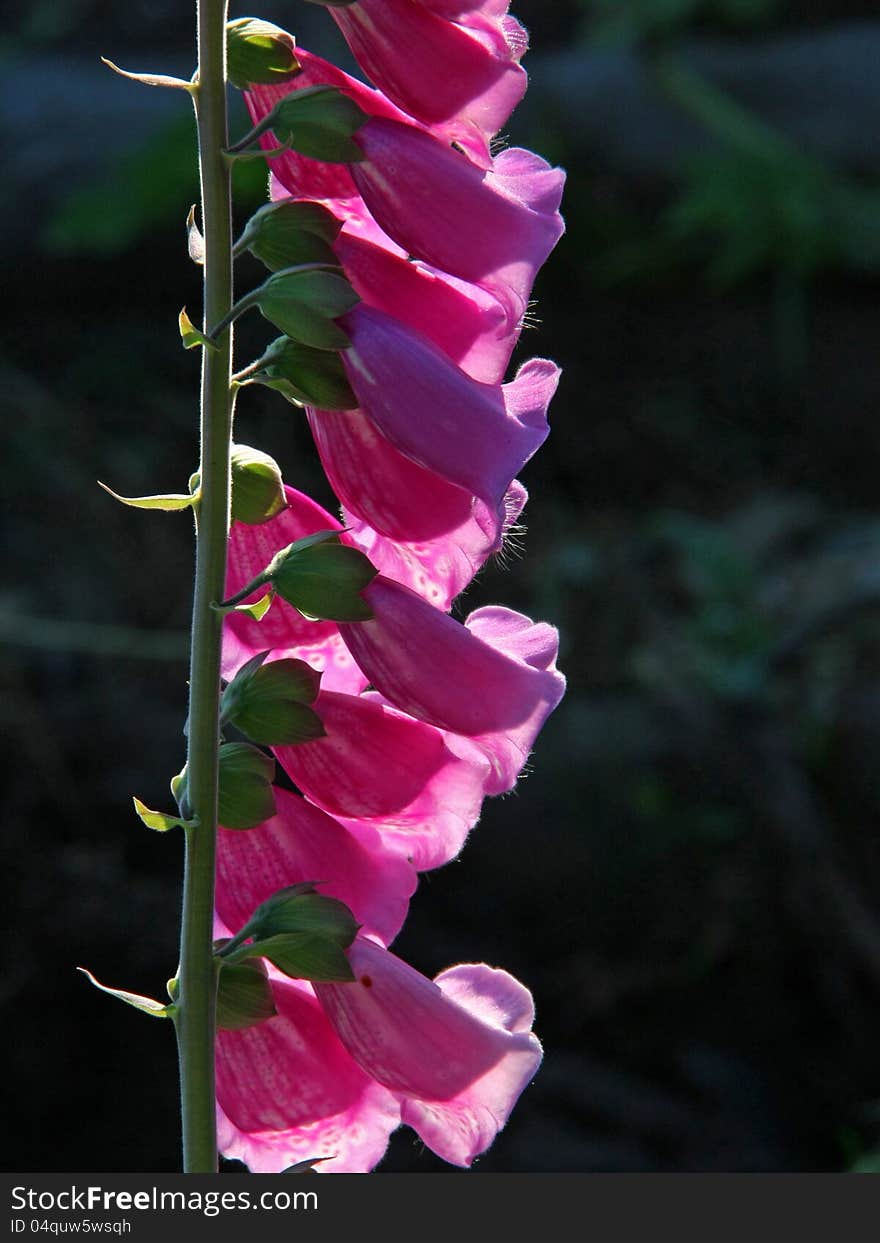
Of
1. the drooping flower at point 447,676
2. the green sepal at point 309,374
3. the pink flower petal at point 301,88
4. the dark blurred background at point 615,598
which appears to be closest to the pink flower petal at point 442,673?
the drooping flower at point 447,676

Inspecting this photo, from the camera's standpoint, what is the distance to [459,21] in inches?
27.9

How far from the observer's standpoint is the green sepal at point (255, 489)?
73 cm

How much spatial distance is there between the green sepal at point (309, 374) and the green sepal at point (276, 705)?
14cm

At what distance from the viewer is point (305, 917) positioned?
75 centimetres

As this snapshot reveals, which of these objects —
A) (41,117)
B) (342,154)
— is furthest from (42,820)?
(41,117)

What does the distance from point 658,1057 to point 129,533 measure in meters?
1.68

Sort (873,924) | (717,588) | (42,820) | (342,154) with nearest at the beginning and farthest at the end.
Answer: (342,154), (873,924), (42,820), (717,588)

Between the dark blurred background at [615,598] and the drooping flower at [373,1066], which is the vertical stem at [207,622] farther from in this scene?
the dark blurred background at [615,598]

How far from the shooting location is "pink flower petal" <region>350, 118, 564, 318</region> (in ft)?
2.31

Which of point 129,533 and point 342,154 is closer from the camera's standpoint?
point 342,154

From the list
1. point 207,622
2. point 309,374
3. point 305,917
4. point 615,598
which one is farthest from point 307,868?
point 615,598

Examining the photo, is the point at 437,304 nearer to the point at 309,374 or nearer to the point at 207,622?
the point at 309,374

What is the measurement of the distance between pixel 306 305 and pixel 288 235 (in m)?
0.04

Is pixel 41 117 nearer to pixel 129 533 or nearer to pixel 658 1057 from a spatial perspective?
pixel 129 533
